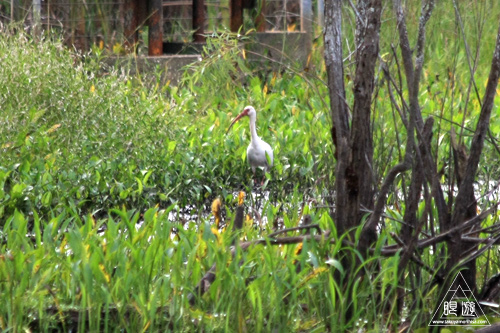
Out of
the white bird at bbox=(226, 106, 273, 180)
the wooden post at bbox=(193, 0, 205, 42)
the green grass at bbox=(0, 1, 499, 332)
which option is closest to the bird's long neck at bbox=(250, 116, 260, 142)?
the white bird at bbox=(226, 106, 273, 180)

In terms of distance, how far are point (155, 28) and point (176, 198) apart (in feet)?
14.6

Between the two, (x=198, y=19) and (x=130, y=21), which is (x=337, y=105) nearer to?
(x=130, y=21)

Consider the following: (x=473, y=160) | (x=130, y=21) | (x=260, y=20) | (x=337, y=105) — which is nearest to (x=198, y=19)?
(x=260, y=20)

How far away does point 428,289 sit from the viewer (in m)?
Result: 2.62

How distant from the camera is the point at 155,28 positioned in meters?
8.55

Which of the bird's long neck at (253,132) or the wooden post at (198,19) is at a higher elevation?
the wooden post at (198,19)

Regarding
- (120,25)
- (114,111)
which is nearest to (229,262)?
(114,111)

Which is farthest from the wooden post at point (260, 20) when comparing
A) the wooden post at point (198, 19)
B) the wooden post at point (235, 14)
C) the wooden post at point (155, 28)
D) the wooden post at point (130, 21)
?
the wooden post at point (130, 21)

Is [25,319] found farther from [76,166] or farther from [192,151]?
[192,151]

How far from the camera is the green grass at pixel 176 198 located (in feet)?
7.92

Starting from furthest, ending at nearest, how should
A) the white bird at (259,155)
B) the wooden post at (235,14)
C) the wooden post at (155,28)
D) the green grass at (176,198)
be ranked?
the wooden post at (235,14) < the wooden post at (155,28) < the white bird at (259,155) < the green grass at (176,198)

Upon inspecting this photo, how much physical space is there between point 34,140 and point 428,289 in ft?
10.2

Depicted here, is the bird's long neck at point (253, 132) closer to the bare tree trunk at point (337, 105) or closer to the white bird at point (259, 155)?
the white bird at point (259, 155)

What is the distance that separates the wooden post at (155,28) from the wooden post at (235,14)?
0.84 m
